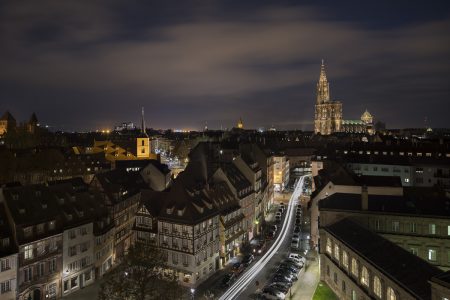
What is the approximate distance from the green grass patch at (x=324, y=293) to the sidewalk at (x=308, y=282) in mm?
605

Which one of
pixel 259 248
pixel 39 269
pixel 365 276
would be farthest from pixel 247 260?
pixel 39 269

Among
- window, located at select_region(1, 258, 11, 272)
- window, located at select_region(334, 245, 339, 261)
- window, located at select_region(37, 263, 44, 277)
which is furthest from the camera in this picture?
window, located at select_region(334, 245, 339, 261)

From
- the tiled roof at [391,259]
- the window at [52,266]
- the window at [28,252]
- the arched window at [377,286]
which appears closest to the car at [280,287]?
the tiled roof at [391,259]

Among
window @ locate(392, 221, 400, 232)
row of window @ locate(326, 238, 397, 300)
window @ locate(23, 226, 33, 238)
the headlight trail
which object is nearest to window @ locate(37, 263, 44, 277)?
window @ locate(23, 226, 33, 238)

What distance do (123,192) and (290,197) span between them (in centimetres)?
5457

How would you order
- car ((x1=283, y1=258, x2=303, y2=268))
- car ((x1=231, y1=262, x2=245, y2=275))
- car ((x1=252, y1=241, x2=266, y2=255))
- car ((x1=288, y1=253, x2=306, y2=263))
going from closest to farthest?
car ((x1=231, y1=262, x2=245, y2=275)), car ((x1=283, y1=258, x2=303, y2=268)), car ((x1=288, y1=253, x2=306, y2=263)), car ((x1=252, y1=241, x2=266, y2=255))

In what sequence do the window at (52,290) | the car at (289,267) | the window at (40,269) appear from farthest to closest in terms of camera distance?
the car at (289,267), the window at (52,290), the window at (40,269)

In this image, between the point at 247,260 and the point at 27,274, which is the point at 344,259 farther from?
the point at 27,274

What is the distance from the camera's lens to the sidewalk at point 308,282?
45344mm

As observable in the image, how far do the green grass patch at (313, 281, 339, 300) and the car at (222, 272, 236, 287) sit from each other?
1098cm

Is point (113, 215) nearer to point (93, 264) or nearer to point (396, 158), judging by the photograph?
point (93, 264)

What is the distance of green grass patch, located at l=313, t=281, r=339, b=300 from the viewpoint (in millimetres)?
44406

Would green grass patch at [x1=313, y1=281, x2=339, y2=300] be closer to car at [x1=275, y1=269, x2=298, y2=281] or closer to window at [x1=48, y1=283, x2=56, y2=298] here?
car at [x1=275, y1=269, x2=298, y2=281]

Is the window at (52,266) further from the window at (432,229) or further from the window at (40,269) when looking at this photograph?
the window at (432,229)
